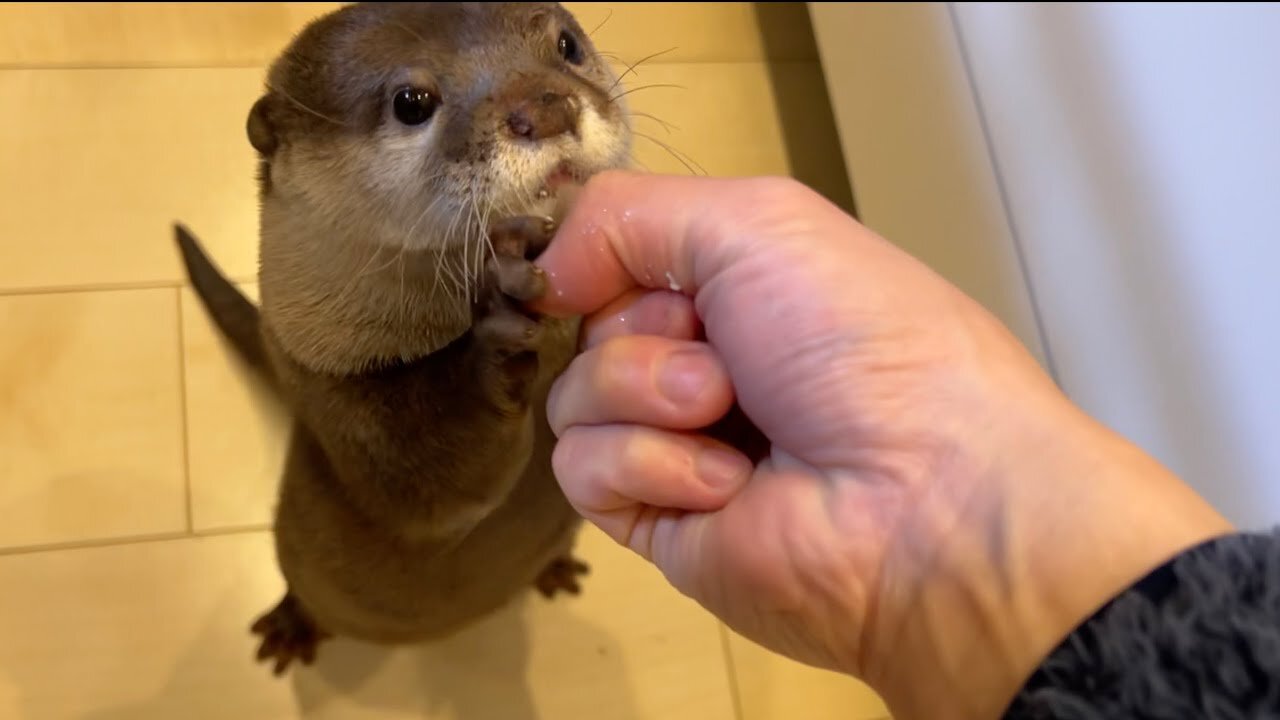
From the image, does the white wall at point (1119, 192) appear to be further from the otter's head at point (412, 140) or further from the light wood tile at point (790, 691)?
the otter's head at point (412, 140)

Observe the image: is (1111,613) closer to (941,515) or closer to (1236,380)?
(941,515)

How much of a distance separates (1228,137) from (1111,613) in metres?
0.68

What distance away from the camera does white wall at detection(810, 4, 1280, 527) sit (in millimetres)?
1078

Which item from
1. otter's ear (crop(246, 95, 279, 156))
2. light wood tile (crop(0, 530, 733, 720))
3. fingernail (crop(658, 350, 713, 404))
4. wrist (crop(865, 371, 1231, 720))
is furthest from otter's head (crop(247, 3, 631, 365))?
light wood tile (crop(0, 530, 733, 720))

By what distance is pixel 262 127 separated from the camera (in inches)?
37.8

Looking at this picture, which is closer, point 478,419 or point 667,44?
point 478,419

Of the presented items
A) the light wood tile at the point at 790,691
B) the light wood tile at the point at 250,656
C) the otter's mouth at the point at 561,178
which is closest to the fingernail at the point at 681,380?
the otter's mouth at the point at 561,178

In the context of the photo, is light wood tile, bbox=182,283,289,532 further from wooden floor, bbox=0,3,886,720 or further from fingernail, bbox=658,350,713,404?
fingernail, bbox=658,350,713,404

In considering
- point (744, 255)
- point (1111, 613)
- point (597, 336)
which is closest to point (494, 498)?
point (597, 336)

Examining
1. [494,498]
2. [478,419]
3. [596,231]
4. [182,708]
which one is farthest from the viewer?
[182,708]

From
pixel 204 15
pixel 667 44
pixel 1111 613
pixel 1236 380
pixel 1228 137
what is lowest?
pixel 1111 613

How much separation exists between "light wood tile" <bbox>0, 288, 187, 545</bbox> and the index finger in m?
0.91

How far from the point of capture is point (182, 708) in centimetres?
134

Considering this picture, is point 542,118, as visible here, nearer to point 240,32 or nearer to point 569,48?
point 569,48
